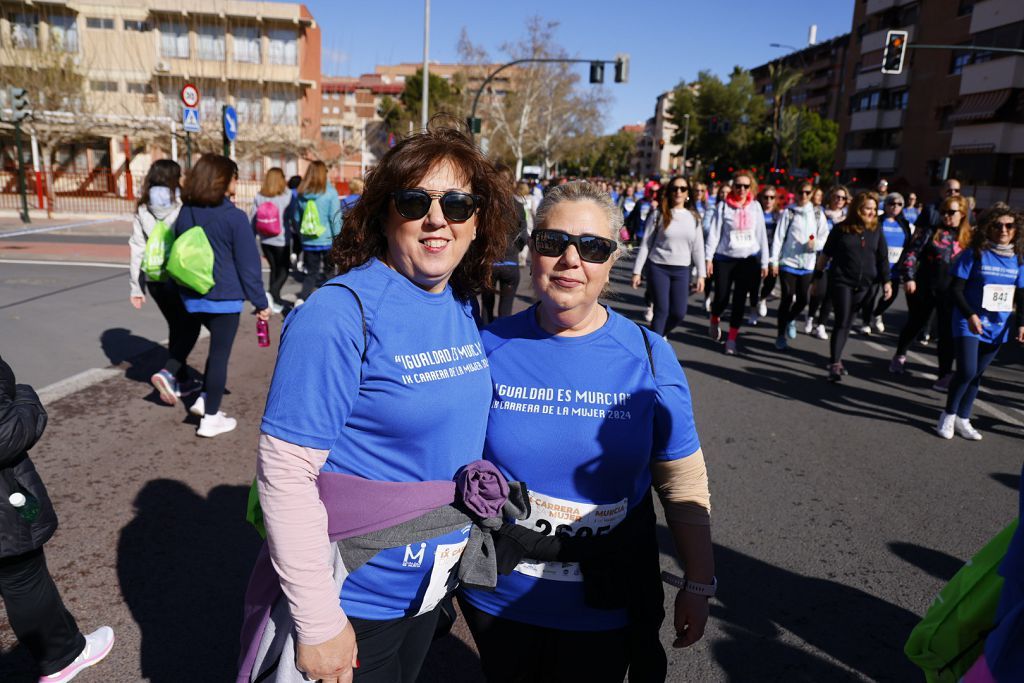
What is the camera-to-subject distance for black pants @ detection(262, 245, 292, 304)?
9.65 meters

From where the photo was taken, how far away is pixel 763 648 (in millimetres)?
3018

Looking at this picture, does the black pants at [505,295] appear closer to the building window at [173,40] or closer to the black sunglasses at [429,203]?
the black sunglasses at [429,203]

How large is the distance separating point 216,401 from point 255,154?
124 ft

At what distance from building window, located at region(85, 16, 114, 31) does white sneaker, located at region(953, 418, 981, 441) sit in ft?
168

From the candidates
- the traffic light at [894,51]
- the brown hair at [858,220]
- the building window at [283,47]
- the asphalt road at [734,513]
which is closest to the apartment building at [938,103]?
the traffic light at [894,51]

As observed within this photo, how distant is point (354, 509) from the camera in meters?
1.64

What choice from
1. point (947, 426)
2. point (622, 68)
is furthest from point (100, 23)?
point (947, 426)

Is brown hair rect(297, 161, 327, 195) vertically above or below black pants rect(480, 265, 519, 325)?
above

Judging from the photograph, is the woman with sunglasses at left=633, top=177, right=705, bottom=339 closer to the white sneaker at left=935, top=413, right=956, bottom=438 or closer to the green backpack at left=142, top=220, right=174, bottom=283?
the white sneaker at left=935, top=413, right=956, bottom=438

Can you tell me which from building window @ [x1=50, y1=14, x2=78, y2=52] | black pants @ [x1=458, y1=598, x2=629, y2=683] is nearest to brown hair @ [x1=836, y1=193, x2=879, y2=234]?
black pants @ [x1=458, y1=598, x2=629, y2=683]

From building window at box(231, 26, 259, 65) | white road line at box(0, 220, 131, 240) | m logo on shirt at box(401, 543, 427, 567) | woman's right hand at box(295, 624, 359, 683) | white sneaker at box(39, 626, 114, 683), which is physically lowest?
white road line at box(0, 220, 131, 240)

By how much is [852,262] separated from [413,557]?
6.82 meters

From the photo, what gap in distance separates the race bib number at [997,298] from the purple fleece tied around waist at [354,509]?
559 cm

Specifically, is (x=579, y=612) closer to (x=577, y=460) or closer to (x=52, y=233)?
(x=577, y=460)
